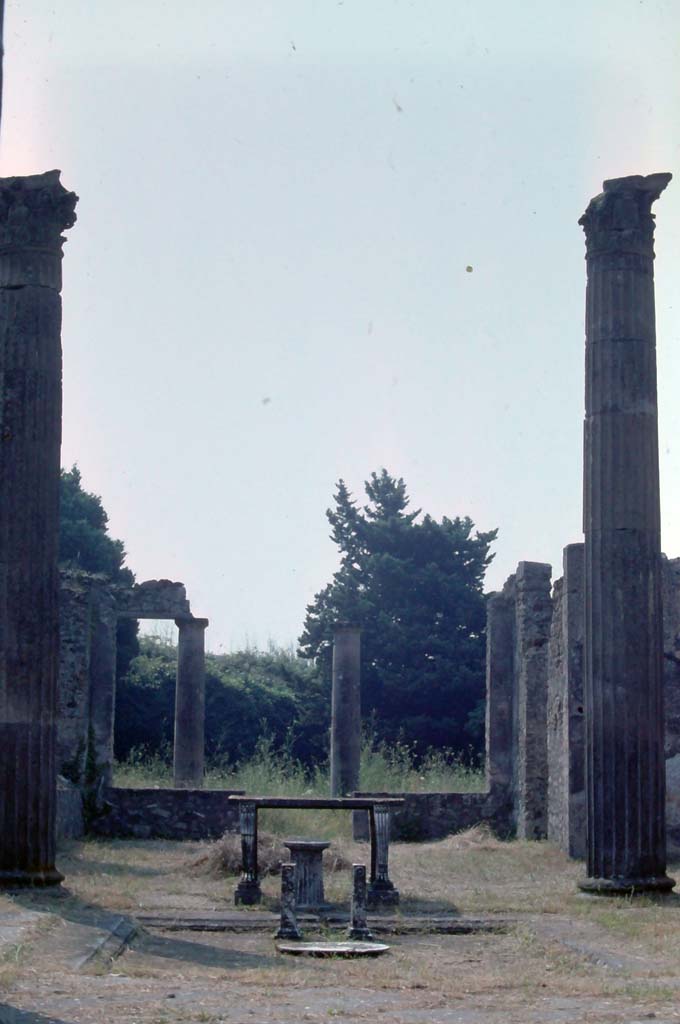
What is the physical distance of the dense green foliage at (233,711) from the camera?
1220 inches

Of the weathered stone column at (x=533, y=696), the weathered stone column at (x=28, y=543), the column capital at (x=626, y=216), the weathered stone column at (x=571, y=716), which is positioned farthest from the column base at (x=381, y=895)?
the weathered stone column at (x=533, y=696)

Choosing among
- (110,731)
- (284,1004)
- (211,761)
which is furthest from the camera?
(211,761)

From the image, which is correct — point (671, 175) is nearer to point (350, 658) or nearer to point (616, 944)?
point (616, 944)

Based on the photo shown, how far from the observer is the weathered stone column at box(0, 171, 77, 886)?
10.9m

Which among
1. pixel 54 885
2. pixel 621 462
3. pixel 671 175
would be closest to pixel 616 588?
pixel 621 462

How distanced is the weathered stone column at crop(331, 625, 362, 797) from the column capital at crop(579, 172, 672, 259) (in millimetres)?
11446

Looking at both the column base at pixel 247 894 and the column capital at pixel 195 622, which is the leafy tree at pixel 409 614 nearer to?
the column capital at pixel 195 622

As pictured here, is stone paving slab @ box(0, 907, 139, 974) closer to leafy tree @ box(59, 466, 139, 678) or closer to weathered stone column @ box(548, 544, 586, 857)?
weathered stone column @ box(548, 544, 586, 857)

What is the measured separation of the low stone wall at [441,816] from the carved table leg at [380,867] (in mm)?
6924

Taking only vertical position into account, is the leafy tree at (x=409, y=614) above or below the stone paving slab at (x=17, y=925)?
above

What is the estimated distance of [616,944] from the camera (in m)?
8.58

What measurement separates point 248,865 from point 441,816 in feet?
26.7

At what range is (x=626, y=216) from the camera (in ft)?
38.0

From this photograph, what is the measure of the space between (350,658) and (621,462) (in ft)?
38.3
